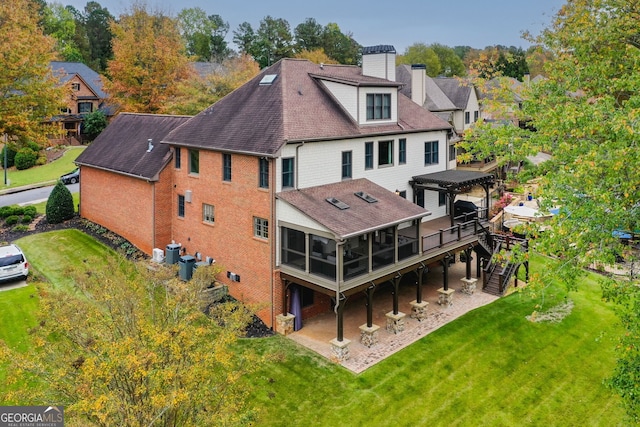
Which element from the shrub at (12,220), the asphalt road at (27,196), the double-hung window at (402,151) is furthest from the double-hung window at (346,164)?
the asphalt road at (27,196)

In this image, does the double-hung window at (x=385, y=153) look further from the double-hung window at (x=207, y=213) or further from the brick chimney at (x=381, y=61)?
the double-hung window at (x=207, y=213)

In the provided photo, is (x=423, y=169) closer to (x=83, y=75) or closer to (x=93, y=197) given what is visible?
(x=93, y=197)

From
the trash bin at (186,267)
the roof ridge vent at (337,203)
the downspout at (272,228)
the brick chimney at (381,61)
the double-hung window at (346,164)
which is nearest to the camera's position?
the downspout at (272,228)

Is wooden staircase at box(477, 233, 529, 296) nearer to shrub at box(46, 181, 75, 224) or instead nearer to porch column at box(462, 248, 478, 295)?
porch column at box(462, 248, 478, 295)

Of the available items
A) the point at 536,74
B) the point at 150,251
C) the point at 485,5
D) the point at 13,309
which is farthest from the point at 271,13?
the point at 13,309

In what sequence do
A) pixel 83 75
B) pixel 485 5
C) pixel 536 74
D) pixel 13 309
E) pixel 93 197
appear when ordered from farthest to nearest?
pixel 536 74
pixel 485 5
pixel 83 75
pixel 93 197
pixel 13 309
